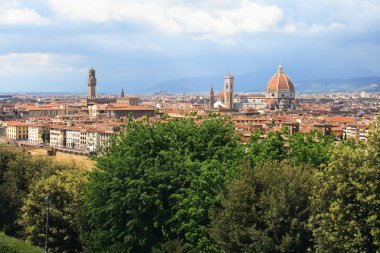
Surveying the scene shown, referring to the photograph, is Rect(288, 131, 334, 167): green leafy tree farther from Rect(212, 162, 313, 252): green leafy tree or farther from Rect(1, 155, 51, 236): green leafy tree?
Rect(1, 155, 51, 236): green leafy tree

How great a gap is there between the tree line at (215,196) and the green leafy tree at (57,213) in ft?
0.12

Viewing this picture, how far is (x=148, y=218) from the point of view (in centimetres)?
1612

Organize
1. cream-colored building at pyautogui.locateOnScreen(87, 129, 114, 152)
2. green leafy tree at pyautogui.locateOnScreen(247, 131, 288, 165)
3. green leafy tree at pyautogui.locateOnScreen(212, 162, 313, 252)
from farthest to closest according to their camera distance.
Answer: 1. cream-colored building at pyautogui.locateOnScreen(87, 129, 114, 152)
2. green leafy tree at pyautogui.locateOnScreen(247, 131, 288, 165)
3. green leafy tree at pyautogui.locateOnScreen(212, 162, 313, 252)

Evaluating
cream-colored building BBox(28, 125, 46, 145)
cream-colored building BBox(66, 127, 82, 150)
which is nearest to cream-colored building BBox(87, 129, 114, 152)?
cream-colored building BBox(66, 127, 82, 150)

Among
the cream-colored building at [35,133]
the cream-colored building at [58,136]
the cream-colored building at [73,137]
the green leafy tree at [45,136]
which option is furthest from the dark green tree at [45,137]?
the cream-colored building at [73,137]

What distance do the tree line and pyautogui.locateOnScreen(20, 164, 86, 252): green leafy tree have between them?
0.04 metres

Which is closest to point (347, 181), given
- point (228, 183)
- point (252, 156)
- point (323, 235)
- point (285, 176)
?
point (323, 235)

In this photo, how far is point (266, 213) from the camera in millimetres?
13203

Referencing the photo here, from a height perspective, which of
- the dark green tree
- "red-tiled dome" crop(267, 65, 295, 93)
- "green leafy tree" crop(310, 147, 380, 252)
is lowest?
the dark green tree

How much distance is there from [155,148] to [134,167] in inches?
52.6

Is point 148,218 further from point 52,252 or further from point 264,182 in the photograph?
point 52,252

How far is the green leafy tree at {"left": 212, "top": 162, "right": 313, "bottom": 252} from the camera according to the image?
1303 cm

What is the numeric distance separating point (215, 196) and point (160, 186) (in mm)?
1507

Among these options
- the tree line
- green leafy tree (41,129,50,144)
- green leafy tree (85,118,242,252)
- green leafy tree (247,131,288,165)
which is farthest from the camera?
green leafy tree (41,129,50,144)
